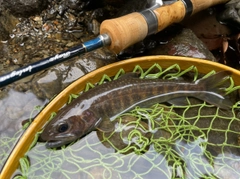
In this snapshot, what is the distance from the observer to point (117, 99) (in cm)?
252

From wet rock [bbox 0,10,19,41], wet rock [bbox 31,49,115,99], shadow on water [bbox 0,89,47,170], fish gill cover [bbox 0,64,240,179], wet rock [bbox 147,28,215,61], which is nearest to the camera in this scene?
fish gill cover [bbox 0,64,240,179]

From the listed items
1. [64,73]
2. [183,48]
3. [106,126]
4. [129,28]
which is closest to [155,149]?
[106,126]

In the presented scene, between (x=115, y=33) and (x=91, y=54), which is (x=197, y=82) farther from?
(x=91, y=54)

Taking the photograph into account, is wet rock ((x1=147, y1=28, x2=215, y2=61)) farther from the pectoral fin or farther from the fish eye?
the fish eye

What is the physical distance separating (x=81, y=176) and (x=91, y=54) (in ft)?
3.66

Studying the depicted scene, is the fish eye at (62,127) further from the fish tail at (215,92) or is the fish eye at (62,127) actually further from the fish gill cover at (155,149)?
the fish tail at (215,92)

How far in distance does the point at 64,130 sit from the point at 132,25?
84 centimetres

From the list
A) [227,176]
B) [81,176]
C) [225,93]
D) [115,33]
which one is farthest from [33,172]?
[225,93]

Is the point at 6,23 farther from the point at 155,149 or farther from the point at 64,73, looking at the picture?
the point at 155,149

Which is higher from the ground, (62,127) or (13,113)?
(13,113)

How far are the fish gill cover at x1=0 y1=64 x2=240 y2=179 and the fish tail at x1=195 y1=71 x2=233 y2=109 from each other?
0.12ft

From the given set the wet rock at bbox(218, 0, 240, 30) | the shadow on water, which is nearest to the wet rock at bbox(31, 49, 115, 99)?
the shadow on water

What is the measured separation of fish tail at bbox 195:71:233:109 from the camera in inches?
103

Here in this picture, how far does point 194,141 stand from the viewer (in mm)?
2451
